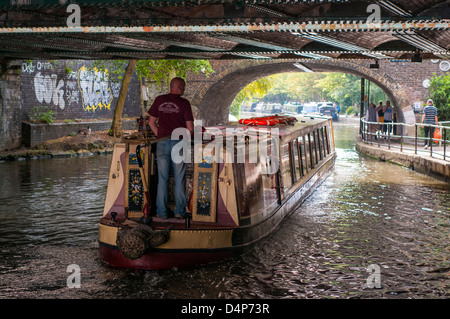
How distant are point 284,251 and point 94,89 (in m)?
17.2

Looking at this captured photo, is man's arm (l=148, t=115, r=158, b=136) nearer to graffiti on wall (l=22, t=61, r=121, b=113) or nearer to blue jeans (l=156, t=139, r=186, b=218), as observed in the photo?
blue jeans (l=156, t=139, r=186, b=218)

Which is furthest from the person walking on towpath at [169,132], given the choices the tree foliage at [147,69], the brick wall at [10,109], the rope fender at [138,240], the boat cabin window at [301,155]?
the tree foliage at [147,69]

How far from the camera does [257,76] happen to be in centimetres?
2814

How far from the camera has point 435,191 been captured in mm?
12930

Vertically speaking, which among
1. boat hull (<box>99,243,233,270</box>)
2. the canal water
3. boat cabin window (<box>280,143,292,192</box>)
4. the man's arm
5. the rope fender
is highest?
the man's arm

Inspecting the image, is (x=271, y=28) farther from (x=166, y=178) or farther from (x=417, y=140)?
(x=417, y=140)

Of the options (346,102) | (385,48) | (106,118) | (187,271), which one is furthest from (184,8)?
(346,102)

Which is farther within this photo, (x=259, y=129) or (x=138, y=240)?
(x=259, y=129)

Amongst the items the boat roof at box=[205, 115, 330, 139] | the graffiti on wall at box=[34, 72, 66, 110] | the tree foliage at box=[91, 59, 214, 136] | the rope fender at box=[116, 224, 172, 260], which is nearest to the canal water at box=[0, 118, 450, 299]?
the rope fender at box=[116, 224, 172, 260]

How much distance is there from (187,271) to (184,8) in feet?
9.93

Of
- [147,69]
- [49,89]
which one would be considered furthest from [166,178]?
[147,69]

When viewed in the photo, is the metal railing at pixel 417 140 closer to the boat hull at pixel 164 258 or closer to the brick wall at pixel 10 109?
the boat hull at pixel 164 258

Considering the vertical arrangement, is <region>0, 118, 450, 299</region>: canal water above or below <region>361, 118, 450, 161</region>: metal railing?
below

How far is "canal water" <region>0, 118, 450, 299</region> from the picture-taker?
6512mm
